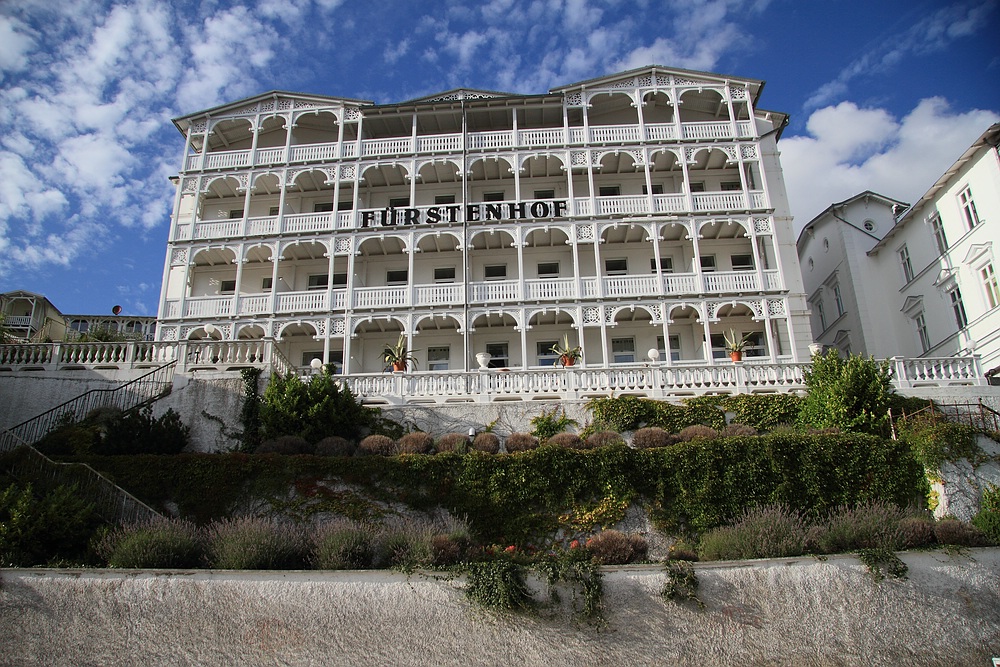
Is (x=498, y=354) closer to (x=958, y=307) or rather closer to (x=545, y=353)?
(x=545, y=353)

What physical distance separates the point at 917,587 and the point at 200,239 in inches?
1212

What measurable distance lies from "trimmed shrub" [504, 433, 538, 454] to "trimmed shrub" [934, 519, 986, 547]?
1022 centimetres

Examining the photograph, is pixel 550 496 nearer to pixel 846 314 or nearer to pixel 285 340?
pixel 285 340

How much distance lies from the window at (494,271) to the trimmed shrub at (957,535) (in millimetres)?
22408

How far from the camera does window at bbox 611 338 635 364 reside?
33250 mm

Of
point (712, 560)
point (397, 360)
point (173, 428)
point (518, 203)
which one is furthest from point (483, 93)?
point (712, 560)

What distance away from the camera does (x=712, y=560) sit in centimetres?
1509

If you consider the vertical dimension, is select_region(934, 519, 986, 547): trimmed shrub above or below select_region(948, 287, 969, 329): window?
below

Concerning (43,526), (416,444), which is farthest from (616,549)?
(43,526)

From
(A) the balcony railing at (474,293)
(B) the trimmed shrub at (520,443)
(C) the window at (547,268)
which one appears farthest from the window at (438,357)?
(B) the trimmed shrub at (520,443)

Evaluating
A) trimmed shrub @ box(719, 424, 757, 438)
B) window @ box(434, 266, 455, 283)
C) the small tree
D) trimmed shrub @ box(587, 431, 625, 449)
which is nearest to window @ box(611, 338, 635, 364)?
window @ box(434, 266, 455, 283)

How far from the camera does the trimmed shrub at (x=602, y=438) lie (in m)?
21.1

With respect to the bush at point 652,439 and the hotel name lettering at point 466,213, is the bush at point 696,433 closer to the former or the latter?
the bush at point 652,439

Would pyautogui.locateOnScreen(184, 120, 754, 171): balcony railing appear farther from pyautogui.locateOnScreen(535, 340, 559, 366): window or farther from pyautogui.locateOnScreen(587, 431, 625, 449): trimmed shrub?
pyautogui.locateOnScreen(587, 431, 625, 449): trimmed shrub
